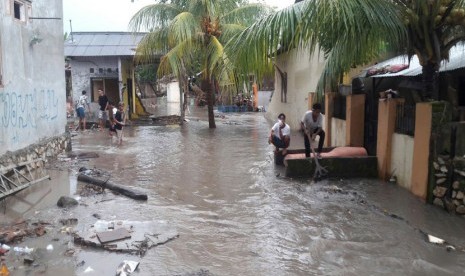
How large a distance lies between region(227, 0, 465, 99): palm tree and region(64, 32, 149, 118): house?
45.2ft

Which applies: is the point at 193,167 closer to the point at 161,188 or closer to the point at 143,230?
the point at 161,188

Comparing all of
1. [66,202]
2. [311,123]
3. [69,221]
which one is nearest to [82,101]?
[311,123]

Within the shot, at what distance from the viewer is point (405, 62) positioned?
396 inches

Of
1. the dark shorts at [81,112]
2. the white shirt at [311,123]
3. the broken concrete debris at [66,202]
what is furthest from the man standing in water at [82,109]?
the broken concrete debris at [66,202]

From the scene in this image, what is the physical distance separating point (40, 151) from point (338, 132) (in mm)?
7508

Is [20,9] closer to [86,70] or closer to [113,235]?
[113,235]

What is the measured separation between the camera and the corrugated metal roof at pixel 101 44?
19969 millimetres

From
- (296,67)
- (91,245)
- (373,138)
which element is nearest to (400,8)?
(373,138)

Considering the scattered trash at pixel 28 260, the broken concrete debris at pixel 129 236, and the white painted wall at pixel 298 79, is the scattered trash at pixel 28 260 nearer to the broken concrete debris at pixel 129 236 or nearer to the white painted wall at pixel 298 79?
the broken concrete debris at pixel 129 236

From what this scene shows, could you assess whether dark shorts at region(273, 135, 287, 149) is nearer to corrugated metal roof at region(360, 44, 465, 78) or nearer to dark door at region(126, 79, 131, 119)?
corrugated metal roof at region(360, 44, 465, 78)

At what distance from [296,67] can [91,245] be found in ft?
46.0

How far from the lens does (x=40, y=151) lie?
10.6 metres

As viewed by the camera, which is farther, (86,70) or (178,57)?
(86,70)

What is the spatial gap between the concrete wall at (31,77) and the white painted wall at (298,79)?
7711 mm
